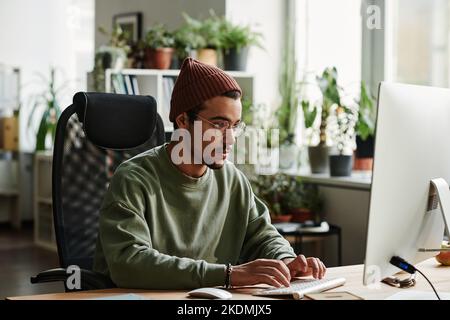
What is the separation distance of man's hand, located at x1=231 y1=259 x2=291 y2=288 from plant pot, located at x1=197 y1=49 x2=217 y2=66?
3.05 meters

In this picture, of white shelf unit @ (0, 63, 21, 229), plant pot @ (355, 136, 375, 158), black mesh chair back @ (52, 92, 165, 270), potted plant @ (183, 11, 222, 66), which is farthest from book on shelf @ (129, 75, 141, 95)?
white shelf unit @ (0, 63, 21, 229)

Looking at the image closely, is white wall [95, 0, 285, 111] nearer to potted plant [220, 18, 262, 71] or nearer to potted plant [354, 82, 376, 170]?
potted plant [220, 18, 262, 71]

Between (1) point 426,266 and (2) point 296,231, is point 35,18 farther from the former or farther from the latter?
(1) point 426,266

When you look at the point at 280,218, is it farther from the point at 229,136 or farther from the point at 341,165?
the point at 229,136

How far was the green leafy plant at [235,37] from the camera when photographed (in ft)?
15.5

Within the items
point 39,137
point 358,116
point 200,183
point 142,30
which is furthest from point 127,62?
point 200,183

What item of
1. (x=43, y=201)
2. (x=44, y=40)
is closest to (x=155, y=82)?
(x=43, y=201)

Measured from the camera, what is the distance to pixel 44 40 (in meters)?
7.82

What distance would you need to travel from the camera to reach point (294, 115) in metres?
4.87

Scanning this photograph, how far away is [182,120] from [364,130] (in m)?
2.36

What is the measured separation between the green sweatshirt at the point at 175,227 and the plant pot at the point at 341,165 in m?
2.15

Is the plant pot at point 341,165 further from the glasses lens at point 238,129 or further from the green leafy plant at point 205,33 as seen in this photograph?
the glasses lens at point 238,129

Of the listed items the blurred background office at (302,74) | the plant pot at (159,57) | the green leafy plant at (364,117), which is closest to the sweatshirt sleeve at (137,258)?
the blurred background office at (302,74)

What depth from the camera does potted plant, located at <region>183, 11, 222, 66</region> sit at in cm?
467
